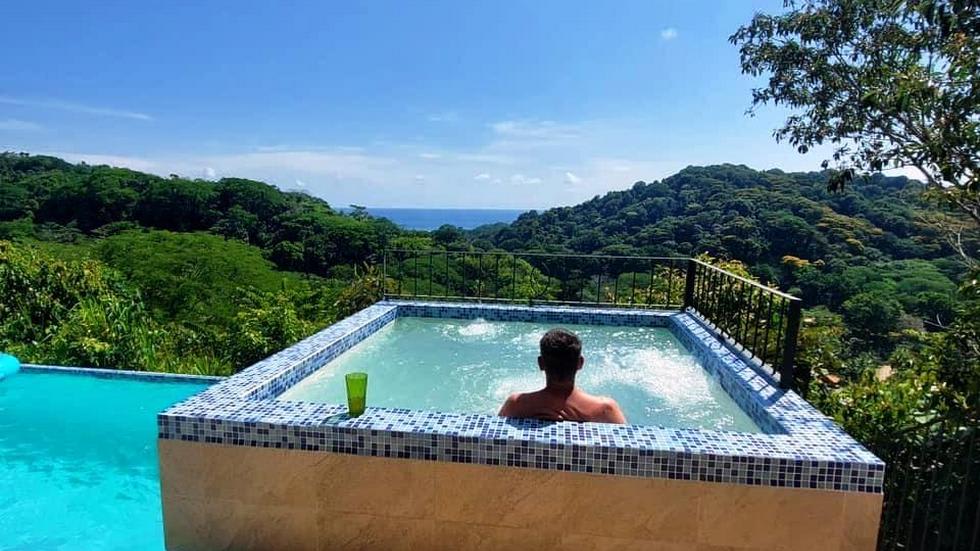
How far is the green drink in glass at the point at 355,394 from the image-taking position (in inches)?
94.8

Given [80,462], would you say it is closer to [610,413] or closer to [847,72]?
[610,413]

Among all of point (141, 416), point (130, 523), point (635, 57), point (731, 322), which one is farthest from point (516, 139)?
point (130, 523)

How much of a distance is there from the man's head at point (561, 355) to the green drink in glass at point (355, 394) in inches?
32.7

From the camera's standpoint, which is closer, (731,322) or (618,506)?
(618,506)

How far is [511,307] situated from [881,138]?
180 inches

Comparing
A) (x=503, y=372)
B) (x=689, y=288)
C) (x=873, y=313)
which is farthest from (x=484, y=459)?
(x=873, y=313)

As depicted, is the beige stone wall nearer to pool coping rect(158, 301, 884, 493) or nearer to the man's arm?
pool coping rect(158, 301, 884, 493)

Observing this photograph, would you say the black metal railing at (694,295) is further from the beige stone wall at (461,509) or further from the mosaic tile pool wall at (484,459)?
the beige stone wall at (461,509)

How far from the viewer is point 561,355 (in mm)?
2473

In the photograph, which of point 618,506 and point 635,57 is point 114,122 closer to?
point 635,57

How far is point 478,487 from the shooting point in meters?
2.20

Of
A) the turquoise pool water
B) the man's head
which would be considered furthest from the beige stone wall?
the turquoise pool water

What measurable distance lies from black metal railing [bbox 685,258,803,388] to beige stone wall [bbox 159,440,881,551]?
1175mm

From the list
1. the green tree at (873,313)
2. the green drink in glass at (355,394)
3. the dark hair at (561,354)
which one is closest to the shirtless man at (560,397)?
the dark hair at (561,354)
